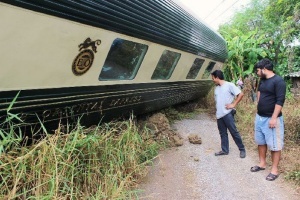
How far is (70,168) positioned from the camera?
3.50 meters

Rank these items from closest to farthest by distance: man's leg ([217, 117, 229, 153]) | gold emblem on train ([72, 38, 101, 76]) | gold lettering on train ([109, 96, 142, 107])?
gold emblem on train ([72, 38, 101, 76]), gold lettering on train ([109, 96, 142, 107]), man's leg ([217, 117, 229, 153])

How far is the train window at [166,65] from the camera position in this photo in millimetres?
6047

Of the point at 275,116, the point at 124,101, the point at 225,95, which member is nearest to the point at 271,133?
the point at 275,116

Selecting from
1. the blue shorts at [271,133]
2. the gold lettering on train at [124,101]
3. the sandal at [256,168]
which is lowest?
the sandal at [256,168]

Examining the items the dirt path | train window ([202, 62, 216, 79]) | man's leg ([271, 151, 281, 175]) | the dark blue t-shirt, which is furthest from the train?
train window ([202, 62, 216, 79])

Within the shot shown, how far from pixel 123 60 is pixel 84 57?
3.44ft

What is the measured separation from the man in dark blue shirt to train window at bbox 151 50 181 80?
2.02 m

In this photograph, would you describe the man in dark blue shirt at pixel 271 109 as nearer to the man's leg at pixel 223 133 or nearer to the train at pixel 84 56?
the man's leg at pixel 223 133

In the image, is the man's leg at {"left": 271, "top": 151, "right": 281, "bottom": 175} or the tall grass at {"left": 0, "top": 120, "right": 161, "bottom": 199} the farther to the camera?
the man's leg at {"left": 271, "top": 151, "right": 281, "bottom": 175}

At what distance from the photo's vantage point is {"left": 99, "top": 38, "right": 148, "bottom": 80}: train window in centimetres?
435

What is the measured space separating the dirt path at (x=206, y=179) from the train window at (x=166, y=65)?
157 centimetres

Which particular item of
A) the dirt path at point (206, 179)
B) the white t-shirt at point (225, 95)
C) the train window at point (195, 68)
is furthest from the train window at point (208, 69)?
the white t-shirt at point (225, 95)

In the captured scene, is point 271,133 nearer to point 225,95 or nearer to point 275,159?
point 275,159

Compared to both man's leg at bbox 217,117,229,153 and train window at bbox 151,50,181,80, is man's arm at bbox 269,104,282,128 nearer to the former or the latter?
man's leg at bbox 217,117,229,153
